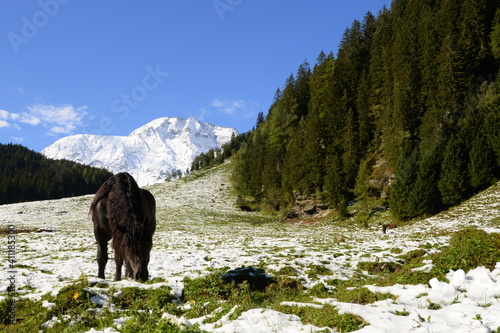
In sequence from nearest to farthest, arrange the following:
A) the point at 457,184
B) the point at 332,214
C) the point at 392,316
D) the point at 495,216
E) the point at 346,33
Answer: the point at 392,316 < the point at 495,216 < the point at 457,184 < the point at 332,214 < the point at 346,33

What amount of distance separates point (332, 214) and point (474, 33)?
41.7 m

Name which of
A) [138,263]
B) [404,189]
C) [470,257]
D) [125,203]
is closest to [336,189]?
[404,189]

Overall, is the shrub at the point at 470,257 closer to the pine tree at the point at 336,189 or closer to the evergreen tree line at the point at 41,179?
the pine tree at the point at 336,189

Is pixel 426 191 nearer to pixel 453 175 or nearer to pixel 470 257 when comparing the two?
pixel 453 175

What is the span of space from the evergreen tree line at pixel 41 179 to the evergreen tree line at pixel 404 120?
120912mm

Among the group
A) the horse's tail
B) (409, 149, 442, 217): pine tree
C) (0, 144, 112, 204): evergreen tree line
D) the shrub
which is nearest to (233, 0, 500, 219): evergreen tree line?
(409, 149, 442, 217): pine tree

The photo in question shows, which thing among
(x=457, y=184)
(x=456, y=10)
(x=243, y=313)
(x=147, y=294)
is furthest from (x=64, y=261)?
(x=456, y=10)

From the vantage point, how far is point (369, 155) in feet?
180

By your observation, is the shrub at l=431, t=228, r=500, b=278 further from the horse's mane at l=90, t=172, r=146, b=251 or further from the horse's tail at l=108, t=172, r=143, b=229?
the horse's tail at l=108, t=172, r=143, b=229

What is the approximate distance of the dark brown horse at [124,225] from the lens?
7.33 meters

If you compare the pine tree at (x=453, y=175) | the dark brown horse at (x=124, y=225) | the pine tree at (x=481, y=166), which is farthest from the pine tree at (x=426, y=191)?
the dark brown horse at (x=124, y=225)

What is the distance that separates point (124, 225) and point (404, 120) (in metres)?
50.7

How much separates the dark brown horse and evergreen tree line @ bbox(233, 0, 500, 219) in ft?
119

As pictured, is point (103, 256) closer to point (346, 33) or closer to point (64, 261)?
point (64, 261)
